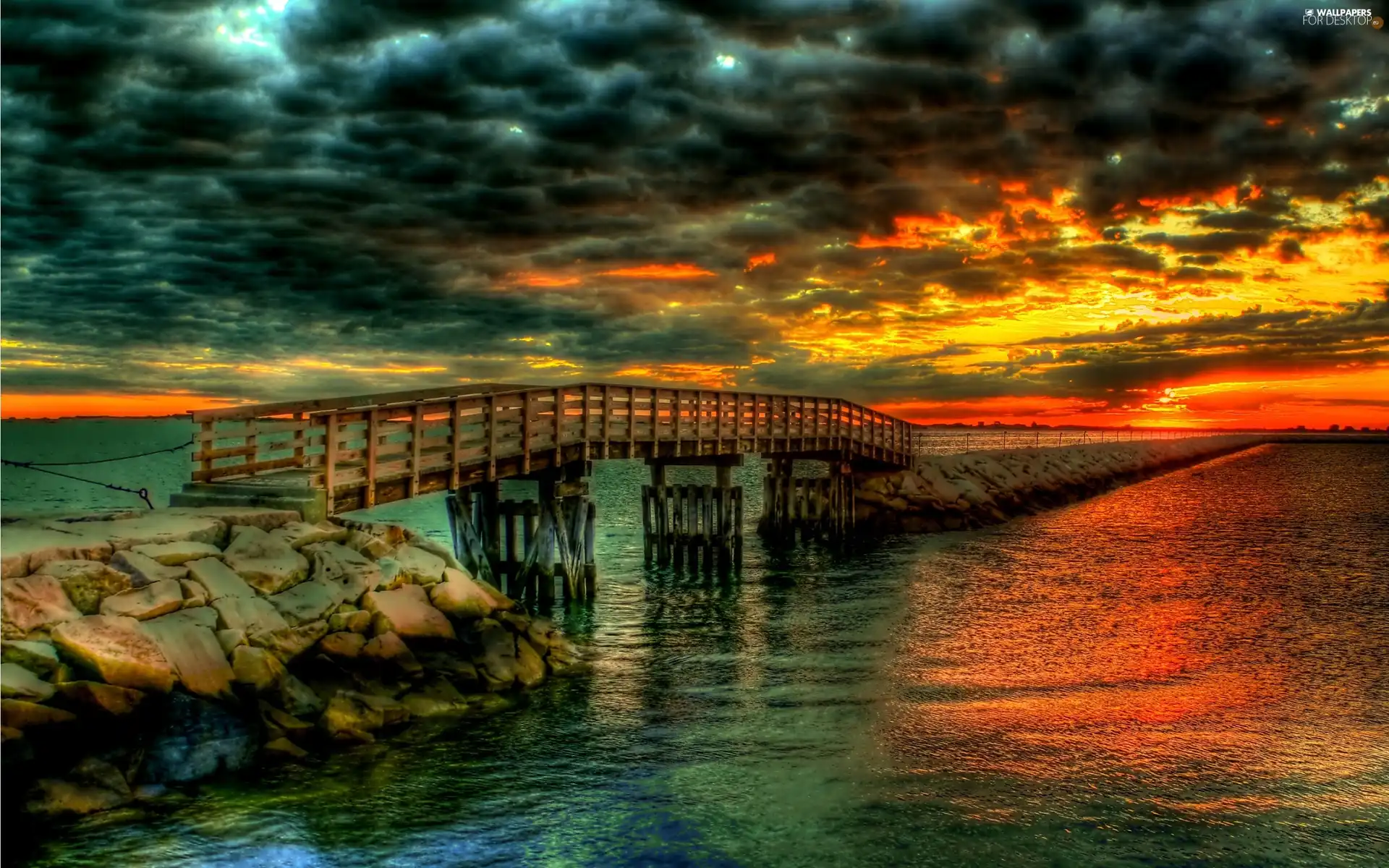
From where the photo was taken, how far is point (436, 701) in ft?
40.9

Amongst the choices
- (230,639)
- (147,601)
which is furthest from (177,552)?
(230,639)

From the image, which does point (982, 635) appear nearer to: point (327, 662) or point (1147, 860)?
point (1147, 860)

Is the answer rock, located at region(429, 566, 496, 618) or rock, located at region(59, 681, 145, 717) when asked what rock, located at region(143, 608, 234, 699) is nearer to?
rock, located at region(59, 681, 145, 717)

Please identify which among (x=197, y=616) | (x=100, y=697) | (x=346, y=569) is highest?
(x=346, y=569)

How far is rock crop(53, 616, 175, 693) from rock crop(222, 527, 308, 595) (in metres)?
1.86

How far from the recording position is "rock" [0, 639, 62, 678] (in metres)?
9.45

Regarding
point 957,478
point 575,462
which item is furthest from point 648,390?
point 957,478

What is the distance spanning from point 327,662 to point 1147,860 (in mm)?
8716

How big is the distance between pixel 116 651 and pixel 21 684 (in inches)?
34.9

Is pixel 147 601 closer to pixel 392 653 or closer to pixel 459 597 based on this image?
pixel 392 653

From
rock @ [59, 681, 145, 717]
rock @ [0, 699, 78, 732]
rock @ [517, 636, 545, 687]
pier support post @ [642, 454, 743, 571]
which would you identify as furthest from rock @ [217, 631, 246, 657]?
pier support post @ [642, 454, 743, 571]

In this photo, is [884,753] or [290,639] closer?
[884,753]

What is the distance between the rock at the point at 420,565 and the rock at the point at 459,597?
0.37ft

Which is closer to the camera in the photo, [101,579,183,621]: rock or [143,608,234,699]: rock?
[143,608,234,699]: rock
